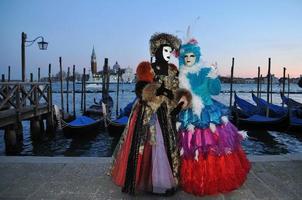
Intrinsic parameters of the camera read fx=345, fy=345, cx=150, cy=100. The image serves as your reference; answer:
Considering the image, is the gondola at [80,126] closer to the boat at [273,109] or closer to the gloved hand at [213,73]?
the boat at [273,109]

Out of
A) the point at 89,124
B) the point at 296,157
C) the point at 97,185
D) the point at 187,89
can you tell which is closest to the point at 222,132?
the point at 187,89

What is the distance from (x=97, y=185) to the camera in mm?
3305

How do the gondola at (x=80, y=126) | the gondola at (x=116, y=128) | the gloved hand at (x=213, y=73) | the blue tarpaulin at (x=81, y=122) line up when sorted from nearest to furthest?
the gloved hand at (x=213, y=73) → the gondola at (x=80, y=126) → the blue tarpaulin at (x=81, y=122) → the gondola at (x=116, y=128)

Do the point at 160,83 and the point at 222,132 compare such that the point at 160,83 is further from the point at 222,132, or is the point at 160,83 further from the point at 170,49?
the point at 222,132

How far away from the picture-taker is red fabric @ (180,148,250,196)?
117 inches

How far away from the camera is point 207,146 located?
9.70ft

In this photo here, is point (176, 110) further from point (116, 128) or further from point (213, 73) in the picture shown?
point (116, 128)

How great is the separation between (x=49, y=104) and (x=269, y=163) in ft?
36.6

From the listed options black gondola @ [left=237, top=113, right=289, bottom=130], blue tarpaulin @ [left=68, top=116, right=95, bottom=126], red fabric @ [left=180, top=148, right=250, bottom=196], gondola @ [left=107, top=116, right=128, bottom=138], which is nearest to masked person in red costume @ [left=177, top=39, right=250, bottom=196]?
red fabric @ [left=180, top=148, right=250, bottom=196]

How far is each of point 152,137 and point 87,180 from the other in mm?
929

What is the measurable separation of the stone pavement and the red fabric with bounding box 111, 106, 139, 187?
0.13 m

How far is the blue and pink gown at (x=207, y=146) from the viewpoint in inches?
117

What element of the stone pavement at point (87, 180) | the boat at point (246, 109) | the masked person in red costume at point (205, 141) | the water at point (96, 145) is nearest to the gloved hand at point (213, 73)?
the masked person in red costume at point (205, 141)

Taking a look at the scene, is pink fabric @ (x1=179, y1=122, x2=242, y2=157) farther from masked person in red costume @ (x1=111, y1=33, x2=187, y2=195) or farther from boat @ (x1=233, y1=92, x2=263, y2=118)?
boat @ (x1=233, y1=92, x2=263, y2=118)
